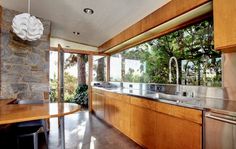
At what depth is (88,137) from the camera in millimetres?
3062

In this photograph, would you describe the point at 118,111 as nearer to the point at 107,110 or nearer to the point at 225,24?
the point at 107,110

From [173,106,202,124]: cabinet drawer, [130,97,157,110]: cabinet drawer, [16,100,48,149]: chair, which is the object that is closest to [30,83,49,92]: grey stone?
[16,100,48,149]: chair

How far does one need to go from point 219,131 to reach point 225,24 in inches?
42.0

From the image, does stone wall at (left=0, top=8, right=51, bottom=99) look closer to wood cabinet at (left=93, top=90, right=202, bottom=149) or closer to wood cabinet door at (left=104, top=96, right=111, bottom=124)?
wood cabinet door at (left=104, top=96, right=111, bottom=124)

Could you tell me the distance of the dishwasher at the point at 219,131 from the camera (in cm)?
135

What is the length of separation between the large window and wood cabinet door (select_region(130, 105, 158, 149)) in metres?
0.80

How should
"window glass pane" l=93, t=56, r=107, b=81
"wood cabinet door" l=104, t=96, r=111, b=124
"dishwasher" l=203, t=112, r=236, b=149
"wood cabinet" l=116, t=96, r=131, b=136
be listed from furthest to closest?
1. "window glass pane" l=93, t=56, r=107, b=81
2. "wood cabinet door" l=104, t=96, r=111, b=124
3. "wood cabinet" l=116, t=96, r=131, b=136
4. "dishwasher" l=203, t=112, r=236, b=149

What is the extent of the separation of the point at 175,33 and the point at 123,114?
1.81 meters

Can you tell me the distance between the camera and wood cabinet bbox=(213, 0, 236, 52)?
61.4 inches

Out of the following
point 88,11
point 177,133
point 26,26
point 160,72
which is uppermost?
point 88,11

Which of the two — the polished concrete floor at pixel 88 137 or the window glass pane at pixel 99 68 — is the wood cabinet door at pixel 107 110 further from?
the window glass pane at pixel 99 68

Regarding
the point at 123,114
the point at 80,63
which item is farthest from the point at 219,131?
the point at 80,63

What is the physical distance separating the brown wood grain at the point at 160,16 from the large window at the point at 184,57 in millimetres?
418

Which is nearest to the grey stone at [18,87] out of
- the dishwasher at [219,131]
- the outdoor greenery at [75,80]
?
the dishwasher at [219,131]
